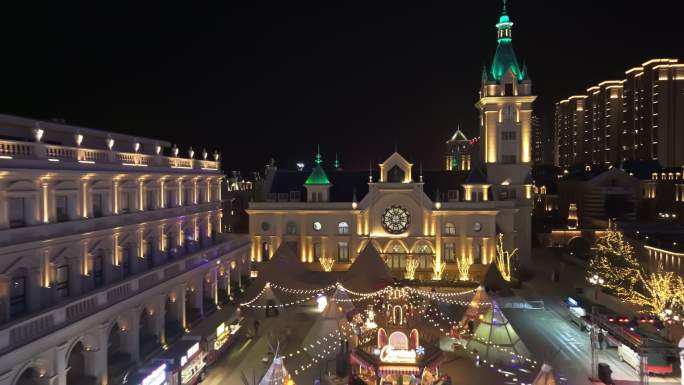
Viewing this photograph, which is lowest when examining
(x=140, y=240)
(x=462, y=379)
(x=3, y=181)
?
(x=462, y=379)

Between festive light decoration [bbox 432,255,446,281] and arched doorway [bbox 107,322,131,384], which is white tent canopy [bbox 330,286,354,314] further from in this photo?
festive light decoration [bbox 432,255,446,281]

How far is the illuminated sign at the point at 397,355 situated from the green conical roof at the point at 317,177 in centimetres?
2673

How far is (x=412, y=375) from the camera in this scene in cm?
2094

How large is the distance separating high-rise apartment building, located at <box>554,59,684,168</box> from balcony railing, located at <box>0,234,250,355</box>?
80.4m

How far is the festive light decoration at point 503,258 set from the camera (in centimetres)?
4347

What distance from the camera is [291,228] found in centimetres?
4681

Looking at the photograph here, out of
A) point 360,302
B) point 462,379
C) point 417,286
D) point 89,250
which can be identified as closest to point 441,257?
point 417,286

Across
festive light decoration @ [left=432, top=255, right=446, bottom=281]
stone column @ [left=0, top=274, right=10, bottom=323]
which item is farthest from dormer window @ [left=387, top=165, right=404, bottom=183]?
stone column @ [left=0, top=274, right=10, bottom=323]

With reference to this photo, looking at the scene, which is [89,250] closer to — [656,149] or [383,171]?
[383,171]

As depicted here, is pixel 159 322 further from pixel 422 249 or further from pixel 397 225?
pixel 422 249

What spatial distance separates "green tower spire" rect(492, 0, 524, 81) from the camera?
49.1 meters

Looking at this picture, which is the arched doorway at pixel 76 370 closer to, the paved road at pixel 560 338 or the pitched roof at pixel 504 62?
the paved road at pixel 560 338

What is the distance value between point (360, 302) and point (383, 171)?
14.8 meters

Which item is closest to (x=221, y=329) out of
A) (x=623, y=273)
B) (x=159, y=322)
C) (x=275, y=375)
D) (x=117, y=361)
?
(x=159, y=322)
